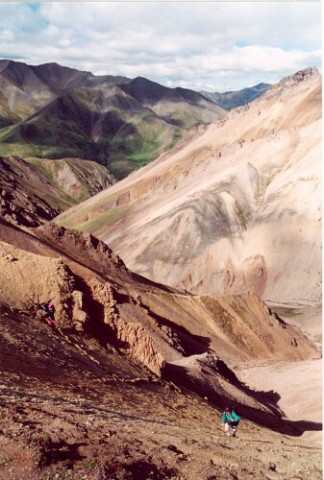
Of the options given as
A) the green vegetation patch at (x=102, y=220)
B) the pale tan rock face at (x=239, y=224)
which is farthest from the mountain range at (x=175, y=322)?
the green vegetation patch at (x=102, y=220)

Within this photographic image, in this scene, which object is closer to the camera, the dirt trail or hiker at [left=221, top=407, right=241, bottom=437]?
hiker at [left=221, top=407, right=241, bottom=437]

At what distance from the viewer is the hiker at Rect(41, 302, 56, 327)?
24014 millimetres

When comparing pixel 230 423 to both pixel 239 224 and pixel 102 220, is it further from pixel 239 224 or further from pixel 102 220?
pixel 102 220

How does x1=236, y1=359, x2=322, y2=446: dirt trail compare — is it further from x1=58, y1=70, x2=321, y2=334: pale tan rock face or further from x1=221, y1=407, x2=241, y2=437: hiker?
x1=58, y1=70, x2=321, y2=334: pale tan rock face

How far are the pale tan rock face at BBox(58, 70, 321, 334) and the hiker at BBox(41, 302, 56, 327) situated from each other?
183ft

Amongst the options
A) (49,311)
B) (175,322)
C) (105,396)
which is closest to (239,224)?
(175,322)

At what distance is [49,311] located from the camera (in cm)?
2497

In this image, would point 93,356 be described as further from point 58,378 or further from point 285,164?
point 285,164

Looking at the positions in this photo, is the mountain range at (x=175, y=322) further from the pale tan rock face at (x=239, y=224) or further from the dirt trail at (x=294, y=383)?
the pale tan rock face at (x=239, y=224)

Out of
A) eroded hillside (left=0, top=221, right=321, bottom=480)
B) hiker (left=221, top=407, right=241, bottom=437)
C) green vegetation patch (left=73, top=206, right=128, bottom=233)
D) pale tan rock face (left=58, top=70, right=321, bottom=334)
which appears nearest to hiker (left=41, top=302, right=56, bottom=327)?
eroded hillside (left=0, top=221, right=321, bottom=480)

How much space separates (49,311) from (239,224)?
70472 mm

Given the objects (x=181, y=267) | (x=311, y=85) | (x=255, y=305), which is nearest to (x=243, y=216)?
(x=181, y=267)

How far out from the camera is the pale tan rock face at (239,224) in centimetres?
8262

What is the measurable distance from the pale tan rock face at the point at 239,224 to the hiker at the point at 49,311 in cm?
5569
